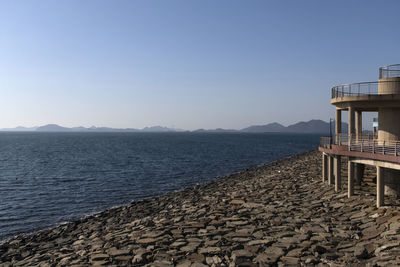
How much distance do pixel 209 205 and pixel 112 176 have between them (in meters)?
22.5

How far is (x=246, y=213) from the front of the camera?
17422 millimetres

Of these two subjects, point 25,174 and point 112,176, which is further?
point 25,174

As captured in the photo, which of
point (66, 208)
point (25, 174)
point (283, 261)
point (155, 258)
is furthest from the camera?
point (25, 174)

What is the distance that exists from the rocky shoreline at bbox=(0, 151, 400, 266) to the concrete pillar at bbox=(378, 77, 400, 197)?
128 cm

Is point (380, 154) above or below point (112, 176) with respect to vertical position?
above

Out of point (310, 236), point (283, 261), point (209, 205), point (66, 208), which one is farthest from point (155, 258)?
point (66, 208)

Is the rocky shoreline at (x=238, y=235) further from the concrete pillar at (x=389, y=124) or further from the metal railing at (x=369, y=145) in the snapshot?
the metal railing at (x=369, y=145)

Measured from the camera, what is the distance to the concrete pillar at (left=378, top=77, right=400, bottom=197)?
57.5 feet

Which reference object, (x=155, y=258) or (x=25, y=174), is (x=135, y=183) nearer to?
(x=25, y=174)

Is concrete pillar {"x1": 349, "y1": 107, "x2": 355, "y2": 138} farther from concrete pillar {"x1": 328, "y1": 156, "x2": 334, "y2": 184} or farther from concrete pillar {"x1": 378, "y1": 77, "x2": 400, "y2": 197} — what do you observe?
concrete pillar {"x1": 328, "y1": 156, "x2": 334, "y2": 184}

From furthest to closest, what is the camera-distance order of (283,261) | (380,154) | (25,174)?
(25,174), (380,154), (283,261)

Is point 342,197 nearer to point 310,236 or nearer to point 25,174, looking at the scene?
point 310,236

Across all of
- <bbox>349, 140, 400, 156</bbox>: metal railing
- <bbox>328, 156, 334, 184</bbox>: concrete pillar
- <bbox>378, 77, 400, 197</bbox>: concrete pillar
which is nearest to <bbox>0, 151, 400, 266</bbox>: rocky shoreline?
<bbox>328, 156, 334, 184</bbox>: concrete pillar

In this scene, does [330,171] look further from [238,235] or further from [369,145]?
[238,235]
